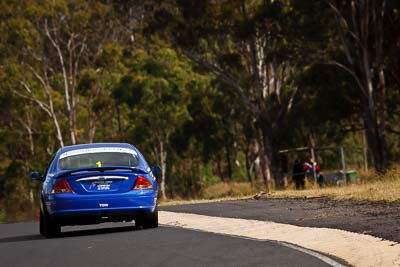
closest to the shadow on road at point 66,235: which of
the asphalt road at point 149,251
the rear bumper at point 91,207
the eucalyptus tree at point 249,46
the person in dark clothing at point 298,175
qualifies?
the asphalt road at point 149,251

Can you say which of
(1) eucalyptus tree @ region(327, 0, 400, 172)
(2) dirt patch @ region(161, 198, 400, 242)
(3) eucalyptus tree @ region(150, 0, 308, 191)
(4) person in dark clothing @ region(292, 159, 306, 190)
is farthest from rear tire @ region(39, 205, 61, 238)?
(3) eucalyptus tree @ region(150, 0, 308, 191)

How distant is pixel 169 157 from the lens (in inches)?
2781

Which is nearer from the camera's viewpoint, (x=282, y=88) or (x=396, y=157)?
(x=282, y=88)

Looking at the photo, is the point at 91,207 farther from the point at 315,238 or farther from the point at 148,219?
the point at 315,238

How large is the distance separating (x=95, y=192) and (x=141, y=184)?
0.72 meters

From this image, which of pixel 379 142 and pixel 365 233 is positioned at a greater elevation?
pixel 379 142

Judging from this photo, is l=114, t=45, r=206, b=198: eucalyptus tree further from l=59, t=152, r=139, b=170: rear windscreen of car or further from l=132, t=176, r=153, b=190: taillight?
l=132, t=176, r=153, b=190: taillight

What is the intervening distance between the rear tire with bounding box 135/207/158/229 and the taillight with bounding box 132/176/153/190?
0.40 meters

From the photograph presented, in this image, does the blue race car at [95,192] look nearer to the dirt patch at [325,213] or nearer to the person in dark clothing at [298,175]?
the dirt patch at [325,213]

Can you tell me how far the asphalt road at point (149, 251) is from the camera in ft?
33.4

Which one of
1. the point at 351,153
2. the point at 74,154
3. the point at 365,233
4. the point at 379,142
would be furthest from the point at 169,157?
the point at 365,233

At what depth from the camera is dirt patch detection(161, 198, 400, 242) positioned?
12.2 meters

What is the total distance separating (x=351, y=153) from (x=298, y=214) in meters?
62.1

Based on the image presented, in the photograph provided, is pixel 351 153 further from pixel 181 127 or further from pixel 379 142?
pixel 379 142
